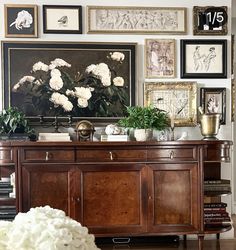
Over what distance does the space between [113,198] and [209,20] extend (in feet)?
6.15

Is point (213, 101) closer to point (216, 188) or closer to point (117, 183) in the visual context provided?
point (216, 188)

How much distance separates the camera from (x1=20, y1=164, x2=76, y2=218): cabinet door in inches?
122

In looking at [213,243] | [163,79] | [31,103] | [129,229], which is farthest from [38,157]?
[213,243]

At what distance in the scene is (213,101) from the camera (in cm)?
Result: 377

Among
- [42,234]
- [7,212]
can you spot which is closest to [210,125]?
[7,212]

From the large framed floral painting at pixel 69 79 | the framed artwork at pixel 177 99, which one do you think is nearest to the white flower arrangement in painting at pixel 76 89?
the large framed floral painting at pixel 69 79

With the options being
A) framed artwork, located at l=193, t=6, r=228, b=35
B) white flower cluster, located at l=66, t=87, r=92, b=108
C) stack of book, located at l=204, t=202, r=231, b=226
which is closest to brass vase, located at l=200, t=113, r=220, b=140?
stack of book, located at l=204, t=202, r=231, b=226

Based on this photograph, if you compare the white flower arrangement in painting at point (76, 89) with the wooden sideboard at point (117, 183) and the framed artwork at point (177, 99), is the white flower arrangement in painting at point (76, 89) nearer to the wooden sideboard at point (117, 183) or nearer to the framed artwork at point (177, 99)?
the framed artwork at point (177, 99)

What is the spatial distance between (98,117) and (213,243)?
1.52 meters

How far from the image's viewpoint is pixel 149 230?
3.17 meters

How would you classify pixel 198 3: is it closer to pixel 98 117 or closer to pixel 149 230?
pixel 98 117

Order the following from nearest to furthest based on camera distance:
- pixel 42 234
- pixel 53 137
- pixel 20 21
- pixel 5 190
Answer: pixel 42 234 → pixel 5 190 → pixel 53 137 → pixel 20 21

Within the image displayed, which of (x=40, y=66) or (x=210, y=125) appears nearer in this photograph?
(x=210, y=125)

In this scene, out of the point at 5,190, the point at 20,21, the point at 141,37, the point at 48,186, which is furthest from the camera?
the point at 141,37
